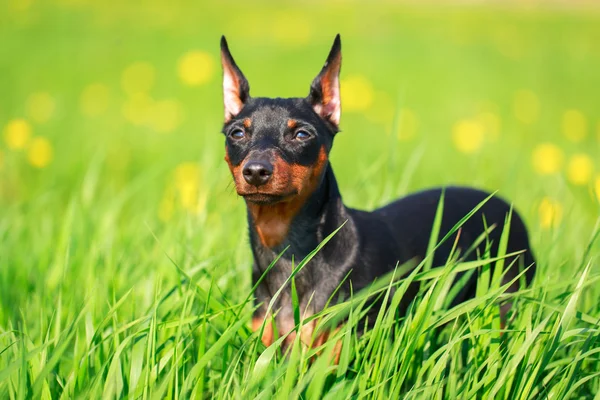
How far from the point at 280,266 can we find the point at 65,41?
36.4ft

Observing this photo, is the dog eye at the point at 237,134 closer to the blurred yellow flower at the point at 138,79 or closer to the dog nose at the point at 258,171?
the dog nose at the point at 258,171

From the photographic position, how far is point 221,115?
9648 mm

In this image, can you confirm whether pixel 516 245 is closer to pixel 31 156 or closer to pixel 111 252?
pixel 111 252

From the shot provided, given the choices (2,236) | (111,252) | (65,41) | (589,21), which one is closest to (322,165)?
(111,252)

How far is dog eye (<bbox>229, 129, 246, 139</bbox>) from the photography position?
3.29 meters

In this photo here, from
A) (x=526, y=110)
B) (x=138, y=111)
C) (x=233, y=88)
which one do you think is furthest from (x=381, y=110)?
(x=233, y=88)

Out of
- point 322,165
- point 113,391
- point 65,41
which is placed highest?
point 65,41

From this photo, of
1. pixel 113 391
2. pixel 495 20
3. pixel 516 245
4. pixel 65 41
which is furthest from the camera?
pixel 495 20

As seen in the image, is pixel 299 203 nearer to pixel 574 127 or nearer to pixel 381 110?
pixel 574 127

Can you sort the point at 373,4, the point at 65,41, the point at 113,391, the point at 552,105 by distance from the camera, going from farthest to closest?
the point at 373,4 < the point at 65,41 < the point at 552,105 < the point at 113,391

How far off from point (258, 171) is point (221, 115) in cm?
686

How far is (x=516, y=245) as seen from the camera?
154 inches

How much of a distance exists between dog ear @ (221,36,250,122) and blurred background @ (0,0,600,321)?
0.48 meters

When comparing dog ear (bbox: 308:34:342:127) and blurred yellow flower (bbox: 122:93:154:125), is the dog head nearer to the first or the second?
dog ear (bbox: 308:34:342:127)
